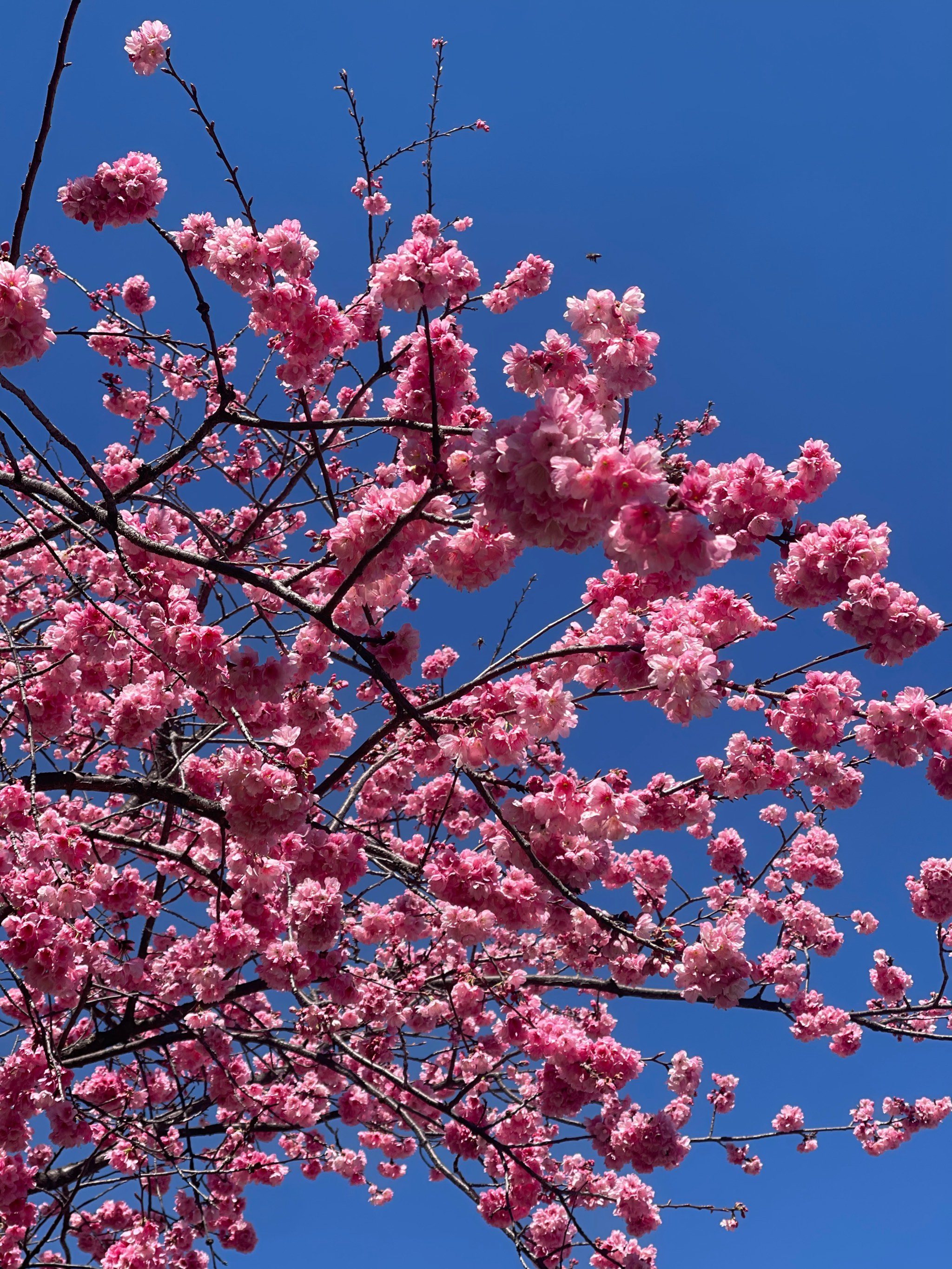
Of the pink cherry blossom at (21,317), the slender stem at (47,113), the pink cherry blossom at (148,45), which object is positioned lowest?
the pink cherry blossom at (21,317)

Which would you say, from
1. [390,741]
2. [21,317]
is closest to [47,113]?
[21,317]

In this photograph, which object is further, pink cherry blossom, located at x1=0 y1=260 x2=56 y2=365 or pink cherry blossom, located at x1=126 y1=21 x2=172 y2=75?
pink cherry blossom, located at x1=126 y1=21 x2=172 y2=75

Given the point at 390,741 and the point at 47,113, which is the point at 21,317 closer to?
the point at 47,113

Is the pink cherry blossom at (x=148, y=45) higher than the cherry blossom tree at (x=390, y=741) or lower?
higher

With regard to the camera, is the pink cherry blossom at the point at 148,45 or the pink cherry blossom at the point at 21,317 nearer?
the pink cherry blossom at the point at 21,317

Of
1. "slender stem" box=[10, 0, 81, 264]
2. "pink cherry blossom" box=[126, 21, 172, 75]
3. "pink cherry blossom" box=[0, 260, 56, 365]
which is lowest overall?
"pink cherry blossom" box=[0, 260, 56, 365]

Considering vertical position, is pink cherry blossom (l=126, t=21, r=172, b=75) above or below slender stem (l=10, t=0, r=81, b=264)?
above

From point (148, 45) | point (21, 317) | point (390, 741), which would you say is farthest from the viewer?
point (390, 741)

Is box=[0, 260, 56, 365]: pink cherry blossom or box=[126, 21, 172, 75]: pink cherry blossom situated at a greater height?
box=[126, 21, 172, 75]: pink cherry blossom

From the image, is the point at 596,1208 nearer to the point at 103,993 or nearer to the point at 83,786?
the point at 103,993

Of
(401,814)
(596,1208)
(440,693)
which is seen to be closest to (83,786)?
(440,693)

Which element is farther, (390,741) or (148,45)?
(390,741)

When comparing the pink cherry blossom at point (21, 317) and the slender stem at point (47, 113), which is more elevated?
the slender stem at point (47, 113)

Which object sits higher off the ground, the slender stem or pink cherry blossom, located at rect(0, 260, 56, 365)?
the slender stem
